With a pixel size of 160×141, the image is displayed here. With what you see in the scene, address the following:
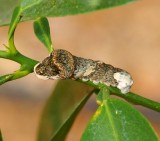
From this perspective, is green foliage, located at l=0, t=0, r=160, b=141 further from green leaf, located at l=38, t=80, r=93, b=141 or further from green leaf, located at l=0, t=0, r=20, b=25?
green leaf, located at l=38, t=80, r=93, b=141

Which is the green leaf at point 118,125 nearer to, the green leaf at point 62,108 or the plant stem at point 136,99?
the plant stem at point 136,99

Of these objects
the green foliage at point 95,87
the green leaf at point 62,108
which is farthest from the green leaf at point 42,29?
the green leaf at point 62,108

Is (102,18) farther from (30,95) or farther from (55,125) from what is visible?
(55,125)

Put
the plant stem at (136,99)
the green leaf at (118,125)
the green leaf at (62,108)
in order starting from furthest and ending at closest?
the green leaf at (62,108), the plant stem at (136,99), the green leaf at (118,125)

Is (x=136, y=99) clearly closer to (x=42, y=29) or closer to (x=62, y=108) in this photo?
(x=42, y=29)

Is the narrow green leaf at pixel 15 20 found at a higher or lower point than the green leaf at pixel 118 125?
higher

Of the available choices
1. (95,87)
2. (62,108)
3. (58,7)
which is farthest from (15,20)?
(62,108)

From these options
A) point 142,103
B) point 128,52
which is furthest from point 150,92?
point 142,103
